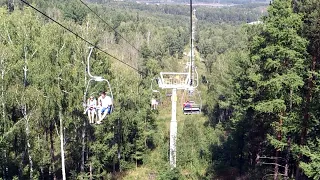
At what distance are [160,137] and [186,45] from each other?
281 ft

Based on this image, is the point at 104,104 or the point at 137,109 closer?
the point at 104,104

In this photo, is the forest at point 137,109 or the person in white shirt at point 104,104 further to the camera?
the forest at point 137,109

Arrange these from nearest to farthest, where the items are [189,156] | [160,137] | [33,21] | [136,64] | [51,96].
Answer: [51,96]
[33,21]
[189,156]
[160,137]
[136,64]

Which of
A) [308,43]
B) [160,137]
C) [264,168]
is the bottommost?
[160,137]

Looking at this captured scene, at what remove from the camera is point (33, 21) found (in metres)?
24.6

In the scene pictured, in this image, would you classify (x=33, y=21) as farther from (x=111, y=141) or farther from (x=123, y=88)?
(x=111, y=141)

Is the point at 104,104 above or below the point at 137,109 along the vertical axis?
above

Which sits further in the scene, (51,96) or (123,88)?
(123,88)

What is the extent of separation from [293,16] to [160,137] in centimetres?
→ 2499

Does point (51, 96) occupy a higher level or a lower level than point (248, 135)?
higher

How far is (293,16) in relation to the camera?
14.5 metres

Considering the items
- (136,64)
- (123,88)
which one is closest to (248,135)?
(123,88)

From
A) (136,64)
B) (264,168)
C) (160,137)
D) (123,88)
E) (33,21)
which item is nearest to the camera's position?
(264,168)

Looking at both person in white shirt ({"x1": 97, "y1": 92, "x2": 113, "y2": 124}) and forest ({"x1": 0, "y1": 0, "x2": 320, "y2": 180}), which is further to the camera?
forest ({"x1": 0, "y1": 0, "x2": 320, "y2": 180})
